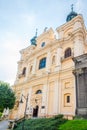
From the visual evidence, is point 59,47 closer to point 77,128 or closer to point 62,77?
point 62,77

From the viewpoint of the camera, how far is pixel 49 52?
2680cm

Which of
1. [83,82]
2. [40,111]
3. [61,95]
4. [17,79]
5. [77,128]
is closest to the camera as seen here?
[77,128]

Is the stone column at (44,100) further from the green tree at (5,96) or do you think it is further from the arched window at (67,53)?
the arched window at (67,53)

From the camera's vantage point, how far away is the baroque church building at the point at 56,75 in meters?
17.3

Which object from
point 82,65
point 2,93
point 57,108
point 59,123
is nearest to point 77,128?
point 59,123

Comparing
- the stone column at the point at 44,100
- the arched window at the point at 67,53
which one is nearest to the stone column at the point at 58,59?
the arched window at the point at 67,53

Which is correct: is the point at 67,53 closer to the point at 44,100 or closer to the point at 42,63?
the point at 42,63

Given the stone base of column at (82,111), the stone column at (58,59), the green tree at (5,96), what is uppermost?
the stone column at (58,59)

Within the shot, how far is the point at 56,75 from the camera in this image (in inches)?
896

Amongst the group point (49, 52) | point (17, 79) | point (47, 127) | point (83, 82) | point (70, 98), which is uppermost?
point (49, 52)

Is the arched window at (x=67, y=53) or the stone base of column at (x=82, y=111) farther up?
the arched window at (x=67, y=53)

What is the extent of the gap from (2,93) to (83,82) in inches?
472

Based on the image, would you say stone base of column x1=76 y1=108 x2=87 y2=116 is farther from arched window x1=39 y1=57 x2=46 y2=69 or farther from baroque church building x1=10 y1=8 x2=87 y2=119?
arched window x1=39 y1=57 x2=46 y2=69

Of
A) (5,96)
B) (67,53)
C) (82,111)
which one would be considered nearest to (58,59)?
(67,53)
